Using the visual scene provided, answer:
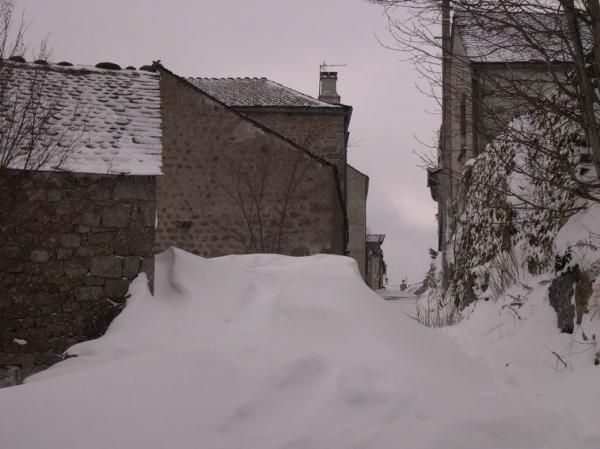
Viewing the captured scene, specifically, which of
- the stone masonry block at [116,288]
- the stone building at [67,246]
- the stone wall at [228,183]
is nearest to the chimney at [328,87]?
the stone wall at [228,183]

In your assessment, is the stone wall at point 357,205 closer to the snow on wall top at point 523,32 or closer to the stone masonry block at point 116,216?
the stone masonry block at point 116,216

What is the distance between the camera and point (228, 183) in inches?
467

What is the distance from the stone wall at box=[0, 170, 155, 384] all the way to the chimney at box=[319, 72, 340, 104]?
16458 millimetres

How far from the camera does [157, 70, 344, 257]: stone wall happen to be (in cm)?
1154

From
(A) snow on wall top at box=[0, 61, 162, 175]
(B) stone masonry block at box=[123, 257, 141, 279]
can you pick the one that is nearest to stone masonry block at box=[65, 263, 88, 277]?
(B) stone masonry block at box=[123, 257, 141, 279]

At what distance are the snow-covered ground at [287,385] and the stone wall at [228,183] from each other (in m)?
5.29

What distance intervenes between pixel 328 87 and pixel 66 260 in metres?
17.3

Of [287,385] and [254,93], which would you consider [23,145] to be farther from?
[254,93]

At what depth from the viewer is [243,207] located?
38.6 feet

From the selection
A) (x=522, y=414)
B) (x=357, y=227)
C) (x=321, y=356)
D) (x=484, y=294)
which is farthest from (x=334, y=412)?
(x=357, y=227)

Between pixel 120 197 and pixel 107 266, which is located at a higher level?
pixel 120 197

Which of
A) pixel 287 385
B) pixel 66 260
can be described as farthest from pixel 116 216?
pixel 287 385

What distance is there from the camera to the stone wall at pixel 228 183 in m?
11.5

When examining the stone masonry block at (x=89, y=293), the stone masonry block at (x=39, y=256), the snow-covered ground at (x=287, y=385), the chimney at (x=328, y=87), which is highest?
the chimney at (x=328, y=87)
